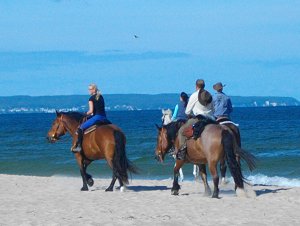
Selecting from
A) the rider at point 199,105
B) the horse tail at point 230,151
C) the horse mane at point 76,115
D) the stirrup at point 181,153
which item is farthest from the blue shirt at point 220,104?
the horse mane at point 76,115

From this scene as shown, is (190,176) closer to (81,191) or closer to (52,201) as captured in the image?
(81,191)

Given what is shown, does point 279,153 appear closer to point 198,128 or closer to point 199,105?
point 199,105

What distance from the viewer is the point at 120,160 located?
1662cm

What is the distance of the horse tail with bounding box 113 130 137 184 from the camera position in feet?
53.9

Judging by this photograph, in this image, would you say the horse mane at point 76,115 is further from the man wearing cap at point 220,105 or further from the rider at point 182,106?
the man wearing cap at point 220,105

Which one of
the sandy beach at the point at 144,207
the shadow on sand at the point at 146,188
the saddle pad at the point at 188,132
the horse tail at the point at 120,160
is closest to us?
the sandy beach at the point at 144,207

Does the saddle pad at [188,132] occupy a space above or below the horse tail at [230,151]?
above

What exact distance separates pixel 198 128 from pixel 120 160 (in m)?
2.18

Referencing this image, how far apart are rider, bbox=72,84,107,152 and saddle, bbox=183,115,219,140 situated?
6.99ft

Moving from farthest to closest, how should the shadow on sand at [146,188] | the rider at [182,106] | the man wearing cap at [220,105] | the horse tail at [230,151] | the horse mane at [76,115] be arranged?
the shadow on sand at [146,188]
the rider at [182,106]
the horse mane at [76,115]
the man wearing cap at [220,105]
the horse tail at [230,151]

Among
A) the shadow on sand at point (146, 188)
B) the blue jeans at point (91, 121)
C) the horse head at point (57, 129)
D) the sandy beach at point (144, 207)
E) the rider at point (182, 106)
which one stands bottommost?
the shadow on sand at point (146, 188)

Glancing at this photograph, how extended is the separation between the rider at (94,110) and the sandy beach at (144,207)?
55.8 inches

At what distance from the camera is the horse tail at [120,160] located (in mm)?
16422

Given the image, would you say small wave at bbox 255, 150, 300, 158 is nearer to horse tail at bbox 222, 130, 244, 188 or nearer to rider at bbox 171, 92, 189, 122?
rider at bbox 171, 92, 189, 122
